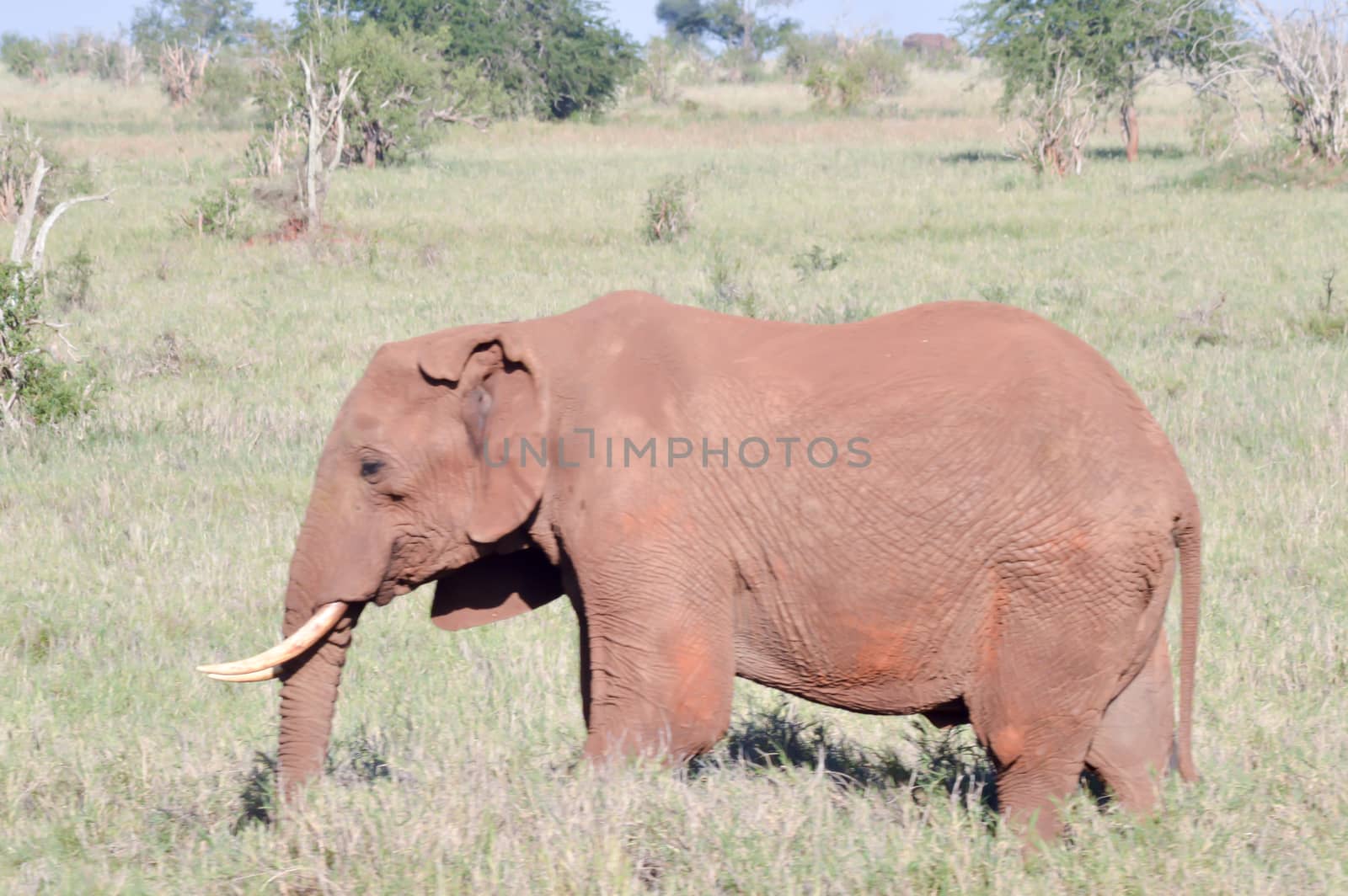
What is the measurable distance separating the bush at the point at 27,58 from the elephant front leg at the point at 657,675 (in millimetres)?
70945

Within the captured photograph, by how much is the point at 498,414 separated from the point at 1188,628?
2.03m

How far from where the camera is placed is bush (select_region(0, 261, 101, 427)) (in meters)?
9.61

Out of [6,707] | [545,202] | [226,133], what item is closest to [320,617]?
[6,707]

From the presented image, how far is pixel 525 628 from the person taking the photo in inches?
255

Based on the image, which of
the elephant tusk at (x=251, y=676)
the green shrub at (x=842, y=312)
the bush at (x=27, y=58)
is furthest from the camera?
the bush at (x=27, y=58)

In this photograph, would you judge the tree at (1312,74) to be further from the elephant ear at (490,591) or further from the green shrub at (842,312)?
the elephant ear at (490,591)

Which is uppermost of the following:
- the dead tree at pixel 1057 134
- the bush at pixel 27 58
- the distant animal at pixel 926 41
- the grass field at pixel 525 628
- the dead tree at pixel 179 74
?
the distant animal at pixel 926 41

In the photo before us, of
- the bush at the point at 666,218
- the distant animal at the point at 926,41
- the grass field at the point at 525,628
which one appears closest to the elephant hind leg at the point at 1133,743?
the grass field at the point at 525,628

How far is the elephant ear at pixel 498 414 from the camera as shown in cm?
401

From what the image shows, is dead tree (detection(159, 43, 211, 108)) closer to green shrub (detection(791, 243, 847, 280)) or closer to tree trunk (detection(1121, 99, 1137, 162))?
tree trunk (detection(1121, 99, 1137, 162))

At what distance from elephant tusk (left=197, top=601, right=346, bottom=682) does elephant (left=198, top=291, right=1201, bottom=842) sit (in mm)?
A: 11

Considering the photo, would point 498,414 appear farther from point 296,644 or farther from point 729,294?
point 729,294

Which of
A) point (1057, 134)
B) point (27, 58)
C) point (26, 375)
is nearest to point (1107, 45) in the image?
point (1057, 134)

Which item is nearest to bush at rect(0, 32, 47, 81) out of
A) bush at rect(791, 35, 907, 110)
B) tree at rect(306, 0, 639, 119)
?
tree at rect(306, 0, 639, 119)
